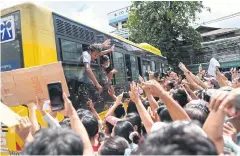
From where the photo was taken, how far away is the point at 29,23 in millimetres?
3539

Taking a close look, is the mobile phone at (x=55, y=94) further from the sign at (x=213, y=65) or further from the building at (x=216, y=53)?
the building at (x=216, y=53)

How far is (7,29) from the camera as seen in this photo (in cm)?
370

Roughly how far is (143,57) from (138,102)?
6.21m

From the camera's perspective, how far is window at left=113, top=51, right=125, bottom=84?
572 centimetres

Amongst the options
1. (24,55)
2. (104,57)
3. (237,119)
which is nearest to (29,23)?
(24,55)

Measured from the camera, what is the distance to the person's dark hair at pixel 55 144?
114 centimetres

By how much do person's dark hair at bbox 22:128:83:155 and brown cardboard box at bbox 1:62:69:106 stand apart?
1.04m

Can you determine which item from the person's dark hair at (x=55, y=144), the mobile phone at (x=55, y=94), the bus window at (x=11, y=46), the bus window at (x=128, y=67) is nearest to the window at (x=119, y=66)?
the bus window at (x=128, y=67)

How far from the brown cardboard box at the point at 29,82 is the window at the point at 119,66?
10.6ft

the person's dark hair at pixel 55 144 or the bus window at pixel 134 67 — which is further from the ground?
the bus window at pixel 134 67

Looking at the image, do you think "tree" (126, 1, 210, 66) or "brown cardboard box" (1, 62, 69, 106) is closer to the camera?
"brown cardboard box" (1, 62, 69, 106)

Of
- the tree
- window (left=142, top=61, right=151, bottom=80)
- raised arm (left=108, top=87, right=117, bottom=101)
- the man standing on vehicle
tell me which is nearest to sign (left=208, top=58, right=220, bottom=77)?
raised arm (left=108, top=87, right=117, bottom=101)

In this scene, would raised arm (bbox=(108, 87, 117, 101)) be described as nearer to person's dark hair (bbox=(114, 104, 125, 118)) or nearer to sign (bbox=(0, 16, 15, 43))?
person's dark hair (bbox=(114, 104, 125, 118))

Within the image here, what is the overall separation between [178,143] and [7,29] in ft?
10.8
